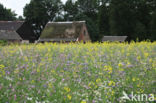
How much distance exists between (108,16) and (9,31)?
91.1ft

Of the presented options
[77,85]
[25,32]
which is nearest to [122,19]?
[25,32]

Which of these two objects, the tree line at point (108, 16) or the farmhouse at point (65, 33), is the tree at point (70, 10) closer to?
the tree line at point (108, 16)

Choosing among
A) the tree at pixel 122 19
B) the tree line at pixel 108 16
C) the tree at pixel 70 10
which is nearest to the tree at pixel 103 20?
the tree line at pixel 108 16

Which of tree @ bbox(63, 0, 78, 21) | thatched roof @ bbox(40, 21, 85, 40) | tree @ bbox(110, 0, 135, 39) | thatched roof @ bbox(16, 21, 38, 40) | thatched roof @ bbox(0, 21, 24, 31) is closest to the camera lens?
thatched roof @ bbox(40, 21, 85, 40)

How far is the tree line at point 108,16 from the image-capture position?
172 feet

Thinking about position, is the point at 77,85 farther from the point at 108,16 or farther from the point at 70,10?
the point at 108,16

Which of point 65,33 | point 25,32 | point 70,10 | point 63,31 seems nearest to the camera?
point 65,33

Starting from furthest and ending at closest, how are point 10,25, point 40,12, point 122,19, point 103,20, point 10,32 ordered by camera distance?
point 103,20
point 40,12
point 122,19
point 10,25
point 10,32

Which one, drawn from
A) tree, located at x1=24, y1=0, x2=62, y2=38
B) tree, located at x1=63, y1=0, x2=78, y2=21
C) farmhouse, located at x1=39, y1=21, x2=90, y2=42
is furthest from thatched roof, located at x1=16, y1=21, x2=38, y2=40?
tree, located at x1=63, y1=0, x2=78, y2=21

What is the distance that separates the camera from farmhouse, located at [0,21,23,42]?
40219mm

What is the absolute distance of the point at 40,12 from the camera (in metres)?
55.0

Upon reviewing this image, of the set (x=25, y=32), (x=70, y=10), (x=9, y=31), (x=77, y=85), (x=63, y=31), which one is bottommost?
(x=25, y=32)

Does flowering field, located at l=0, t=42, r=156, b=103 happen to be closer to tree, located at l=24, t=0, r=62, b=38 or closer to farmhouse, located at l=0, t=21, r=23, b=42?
farmhouse, located at l=0, t=21, r=23, b=42

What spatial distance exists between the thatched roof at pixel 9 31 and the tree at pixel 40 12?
8.91 metres
